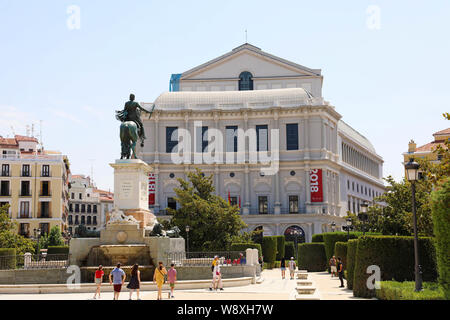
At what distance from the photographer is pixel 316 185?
8756cm

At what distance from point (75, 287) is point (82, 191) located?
99.2 m

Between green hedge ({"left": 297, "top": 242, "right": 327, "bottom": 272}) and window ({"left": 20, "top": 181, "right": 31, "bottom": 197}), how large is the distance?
42.5 m

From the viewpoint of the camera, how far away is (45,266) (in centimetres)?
3031

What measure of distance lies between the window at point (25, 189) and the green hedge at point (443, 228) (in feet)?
245

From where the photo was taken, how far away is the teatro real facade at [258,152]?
288 feet

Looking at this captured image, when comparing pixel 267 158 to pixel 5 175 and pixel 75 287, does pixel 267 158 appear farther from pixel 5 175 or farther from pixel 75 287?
pixel 75 287

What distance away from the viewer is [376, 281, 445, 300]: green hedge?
1755cm

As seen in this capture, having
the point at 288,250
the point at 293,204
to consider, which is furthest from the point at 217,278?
the point at 293,204

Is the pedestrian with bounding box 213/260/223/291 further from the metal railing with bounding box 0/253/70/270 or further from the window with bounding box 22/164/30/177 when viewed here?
the window with bounding box 22/164/30/177

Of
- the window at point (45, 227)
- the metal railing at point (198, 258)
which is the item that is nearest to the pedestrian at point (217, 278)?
the metal railing at point (198, 258)

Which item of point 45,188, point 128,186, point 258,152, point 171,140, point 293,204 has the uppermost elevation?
point 171,140

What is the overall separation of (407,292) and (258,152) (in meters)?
71.4

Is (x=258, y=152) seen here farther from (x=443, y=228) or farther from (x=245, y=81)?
(x=443, y=228)
